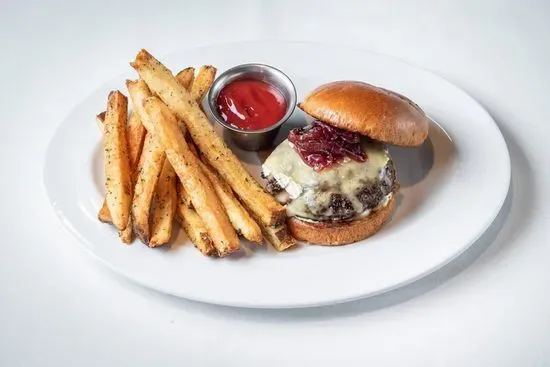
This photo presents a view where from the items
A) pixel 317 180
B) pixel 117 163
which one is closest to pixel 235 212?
pixel 317 180

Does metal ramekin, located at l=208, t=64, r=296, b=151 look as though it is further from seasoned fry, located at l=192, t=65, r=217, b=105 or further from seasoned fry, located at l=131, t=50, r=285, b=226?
seasoned fry, located at l=131, t=50, r=285, b=226

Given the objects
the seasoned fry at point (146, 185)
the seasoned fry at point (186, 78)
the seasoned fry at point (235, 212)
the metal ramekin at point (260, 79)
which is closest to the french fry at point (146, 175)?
the seasoned fry at point (146, 185)

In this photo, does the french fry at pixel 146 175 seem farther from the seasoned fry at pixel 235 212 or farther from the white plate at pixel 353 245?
the seasoned fry at pixel 235 212

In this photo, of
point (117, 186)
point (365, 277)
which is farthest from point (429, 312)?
point (117, 186)

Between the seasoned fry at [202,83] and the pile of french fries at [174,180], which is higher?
the seasoned fry at [202,83]

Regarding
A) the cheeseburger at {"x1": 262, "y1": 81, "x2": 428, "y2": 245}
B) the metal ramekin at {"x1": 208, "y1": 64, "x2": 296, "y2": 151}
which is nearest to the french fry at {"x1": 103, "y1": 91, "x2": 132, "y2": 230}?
the metal ramekin at {"x1": 208, "y1": 64, "x2": 296, "y2": 151}

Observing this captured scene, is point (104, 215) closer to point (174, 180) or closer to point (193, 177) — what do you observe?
point (174, 180)

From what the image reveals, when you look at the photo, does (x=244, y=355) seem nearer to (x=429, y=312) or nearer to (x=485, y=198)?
(x=429, y=312)

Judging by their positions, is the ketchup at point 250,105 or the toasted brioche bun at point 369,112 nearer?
the toasted brioche bun at point 369,112
